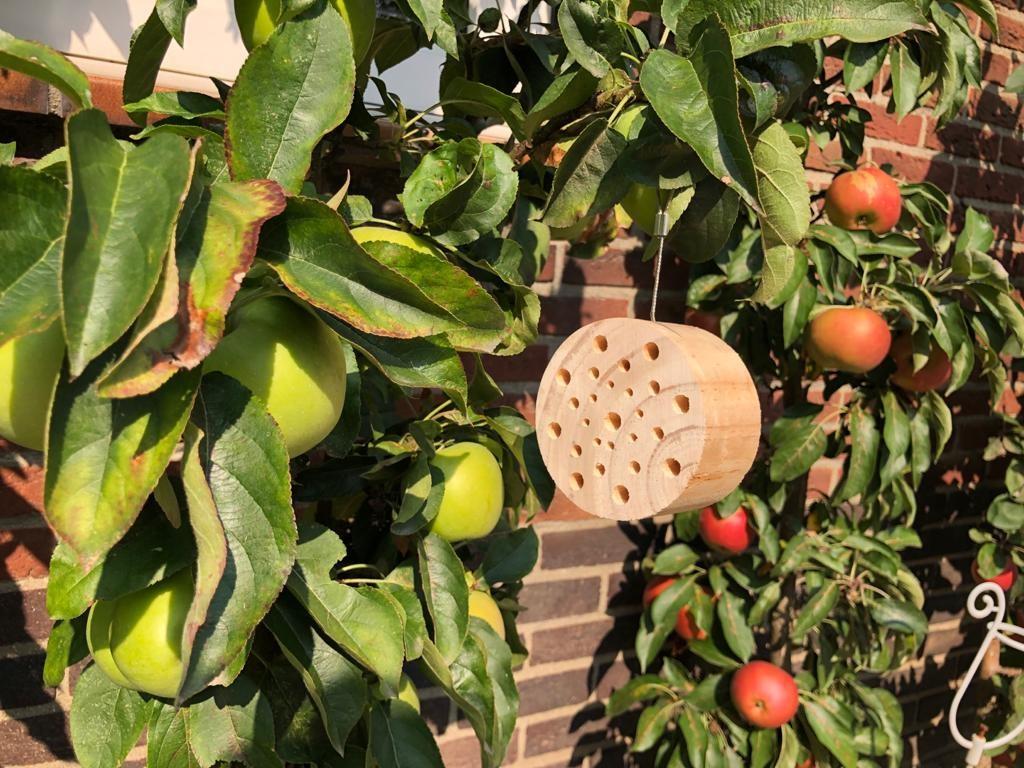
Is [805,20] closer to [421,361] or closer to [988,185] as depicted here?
[421,361]

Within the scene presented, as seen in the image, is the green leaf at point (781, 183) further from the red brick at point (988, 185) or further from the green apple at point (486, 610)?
the red brick at point (988, 185)

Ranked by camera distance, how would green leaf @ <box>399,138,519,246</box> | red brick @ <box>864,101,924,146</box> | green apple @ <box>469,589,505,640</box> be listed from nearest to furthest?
1. green leaf @ <box>399,138,519,246</box>
2. green apple @ <box>469,589,505,640</box>
3. red brick @ <box>864,101,924,146</box>

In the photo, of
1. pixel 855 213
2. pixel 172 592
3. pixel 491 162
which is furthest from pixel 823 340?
pixel 172 592

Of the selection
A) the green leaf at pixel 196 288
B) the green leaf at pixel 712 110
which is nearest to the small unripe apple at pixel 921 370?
the green leaf at pixel 712 110

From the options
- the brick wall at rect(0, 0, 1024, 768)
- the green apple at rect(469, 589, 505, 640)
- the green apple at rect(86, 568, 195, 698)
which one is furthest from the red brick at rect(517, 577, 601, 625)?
the green apple at rect(86, 568, 195, 698)

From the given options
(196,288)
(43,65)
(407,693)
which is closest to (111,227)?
(196,288)

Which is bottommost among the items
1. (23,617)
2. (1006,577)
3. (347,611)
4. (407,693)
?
(1006,577)

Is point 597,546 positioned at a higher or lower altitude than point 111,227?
lower

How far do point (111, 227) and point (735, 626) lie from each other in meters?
1.16

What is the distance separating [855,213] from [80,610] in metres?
1.05

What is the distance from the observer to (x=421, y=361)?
20.5 inches

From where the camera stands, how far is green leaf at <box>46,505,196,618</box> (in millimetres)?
492

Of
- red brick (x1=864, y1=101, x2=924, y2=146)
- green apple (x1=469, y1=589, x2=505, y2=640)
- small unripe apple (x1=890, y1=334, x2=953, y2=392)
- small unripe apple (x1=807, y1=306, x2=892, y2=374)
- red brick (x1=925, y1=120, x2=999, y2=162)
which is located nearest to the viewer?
green apple (x1=469, y1=589, x2=505, y2=640)

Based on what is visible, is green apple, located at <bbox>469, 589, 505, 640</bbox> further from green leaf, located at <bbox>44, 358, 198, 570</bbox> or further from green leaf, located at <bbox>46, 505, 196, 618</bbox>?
green leaf, located at <bbox>44, 358, 198, 570</bbox>
